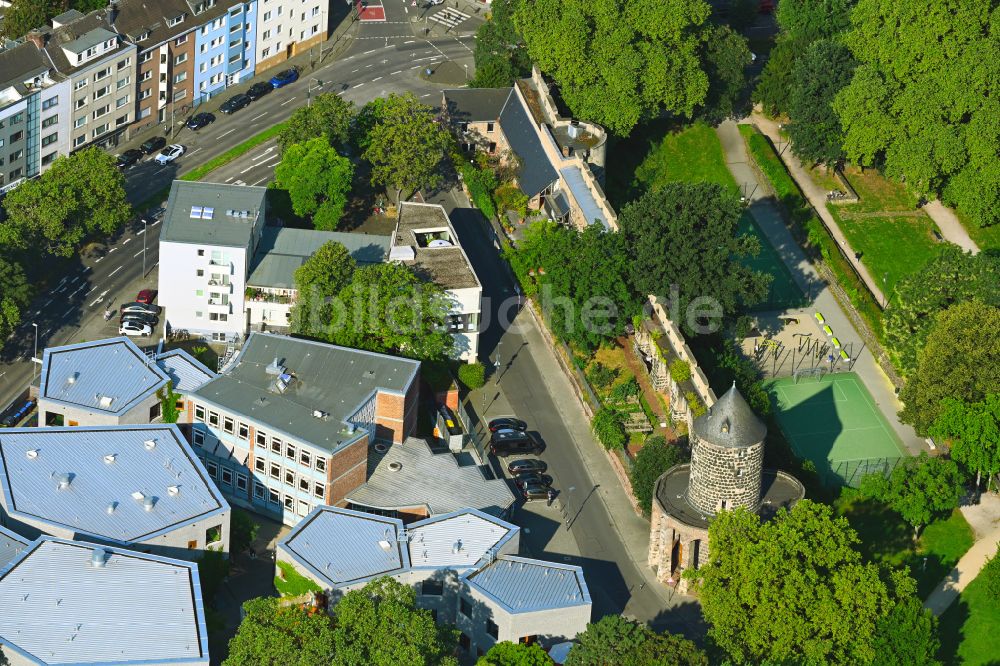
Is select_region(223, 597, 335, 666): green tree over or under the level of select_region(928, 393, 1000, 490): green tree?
under

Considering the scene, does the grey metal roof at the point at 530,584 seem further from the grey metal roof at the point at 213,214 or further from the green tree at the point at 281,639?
the grey metal roof at the point at 213,214

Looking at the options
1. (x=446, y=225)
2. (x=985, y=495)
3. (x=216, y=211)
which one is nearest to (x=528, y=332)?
(x=446, y=225)

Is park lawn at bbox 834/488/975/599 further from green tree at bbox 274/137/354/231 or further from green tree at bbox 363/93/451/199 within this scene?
green tree at bbox 274/137/354/231

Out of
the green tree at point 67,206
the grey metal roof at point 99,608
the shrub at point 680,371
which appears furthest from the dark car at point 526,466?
the green tree at point 67,206

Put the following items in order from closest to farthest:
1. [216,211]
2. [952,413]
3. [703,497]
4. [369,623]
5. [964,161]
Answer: [369,623] → [703,497] → [952,413] → [216,211] → [964,161]

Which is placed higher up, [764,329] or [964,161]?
[964,161]

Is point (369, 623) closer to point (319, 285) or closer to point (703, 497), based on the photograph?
point (703, 497)

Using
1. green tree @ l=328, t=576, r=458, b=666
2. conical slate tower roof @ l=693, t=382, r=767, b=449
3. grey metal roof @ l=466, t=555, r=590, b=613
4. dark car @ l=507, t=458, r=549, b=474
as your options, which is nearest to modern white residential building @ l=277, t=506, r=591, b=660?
grey metal roof @ l=466, t=555, r=590, b=613
